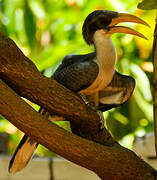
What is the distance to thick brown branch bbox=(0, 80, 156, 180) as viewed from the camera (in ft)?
4.70

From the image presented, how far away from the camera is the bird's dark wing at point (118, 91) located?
1918mm

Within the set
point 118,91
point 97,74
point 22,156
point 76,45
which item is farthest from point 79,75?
point 76,45

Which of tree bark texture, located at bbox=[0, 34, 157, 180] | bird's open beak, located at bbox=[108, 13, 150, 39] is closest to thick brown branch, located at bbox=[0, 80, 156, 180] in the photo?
tree bark texture, located at bbox=[0, 34, 157, 180]

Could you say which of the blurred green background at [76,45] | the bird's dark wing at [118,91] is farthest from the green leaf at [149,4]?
the blurred green background at [76,45]

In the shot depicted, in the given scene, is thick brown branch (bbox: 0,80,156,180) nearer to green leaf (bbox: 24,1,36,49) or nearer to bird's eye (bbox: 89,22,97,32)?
bird's eye (bbox: 89,22,97,32)

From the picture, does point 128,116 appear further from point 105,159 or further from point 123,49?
point 105,159

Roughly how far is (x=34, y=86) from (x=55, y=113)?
13 centimetres

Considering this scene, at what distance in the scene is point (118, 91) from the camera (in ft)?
6.36

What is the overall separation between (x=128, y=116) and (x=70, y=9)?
1.06m

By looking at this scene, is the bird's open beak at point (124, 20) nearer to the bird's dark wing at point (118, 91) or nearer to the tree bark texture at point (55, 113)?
the bird's dark wing at point (118, 91)

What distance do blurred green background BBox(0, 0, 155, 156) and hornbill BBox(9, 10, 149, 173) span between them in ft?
4.28

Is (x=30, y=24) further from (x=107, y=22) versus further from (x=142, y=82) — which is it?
(x=107, y=22)

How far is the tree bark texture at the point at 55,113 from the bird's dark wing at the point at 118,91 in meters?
0.25

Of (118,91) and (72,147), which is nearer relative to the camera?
(72,147)
